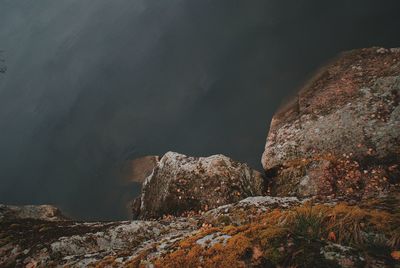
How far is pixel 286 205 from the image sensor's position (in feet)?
30.9

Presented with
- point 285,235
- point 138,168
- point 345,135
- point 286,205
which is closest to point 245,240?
point 285,235

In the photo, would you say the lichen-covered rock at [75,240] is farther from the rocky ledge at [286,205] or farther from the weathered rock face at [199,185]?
the weathered rock face at [199,185]

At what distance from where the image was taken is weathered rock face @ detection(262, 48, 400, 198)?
40.6ft

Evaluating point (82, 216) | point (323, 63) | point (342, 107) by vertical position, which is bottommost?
point (82, 216)

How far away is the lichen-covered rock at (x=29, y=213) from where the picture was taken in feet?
45.2

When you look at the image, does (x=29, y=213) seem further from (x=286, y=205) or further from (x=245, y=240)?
(x=245, y=240)

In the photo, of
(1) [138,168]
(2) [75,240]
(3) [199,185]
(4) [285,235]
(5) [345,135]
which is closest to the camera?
(4) [285,235]

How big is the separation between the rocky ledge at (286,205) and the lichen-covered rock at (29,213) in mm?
76

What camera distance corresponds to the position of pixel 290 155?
15273 millimetres

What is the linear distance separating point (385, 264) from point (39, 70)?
68508 millimetres

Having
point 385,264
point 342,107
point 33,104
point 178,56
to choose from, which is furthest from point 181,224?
point 33,104

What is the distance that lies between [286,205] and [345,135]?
6656 mm

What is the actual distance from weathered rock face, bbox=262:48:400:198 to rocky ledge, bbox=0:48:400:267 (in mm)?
54

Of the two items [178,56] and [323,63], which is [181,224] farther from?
[178,56]
